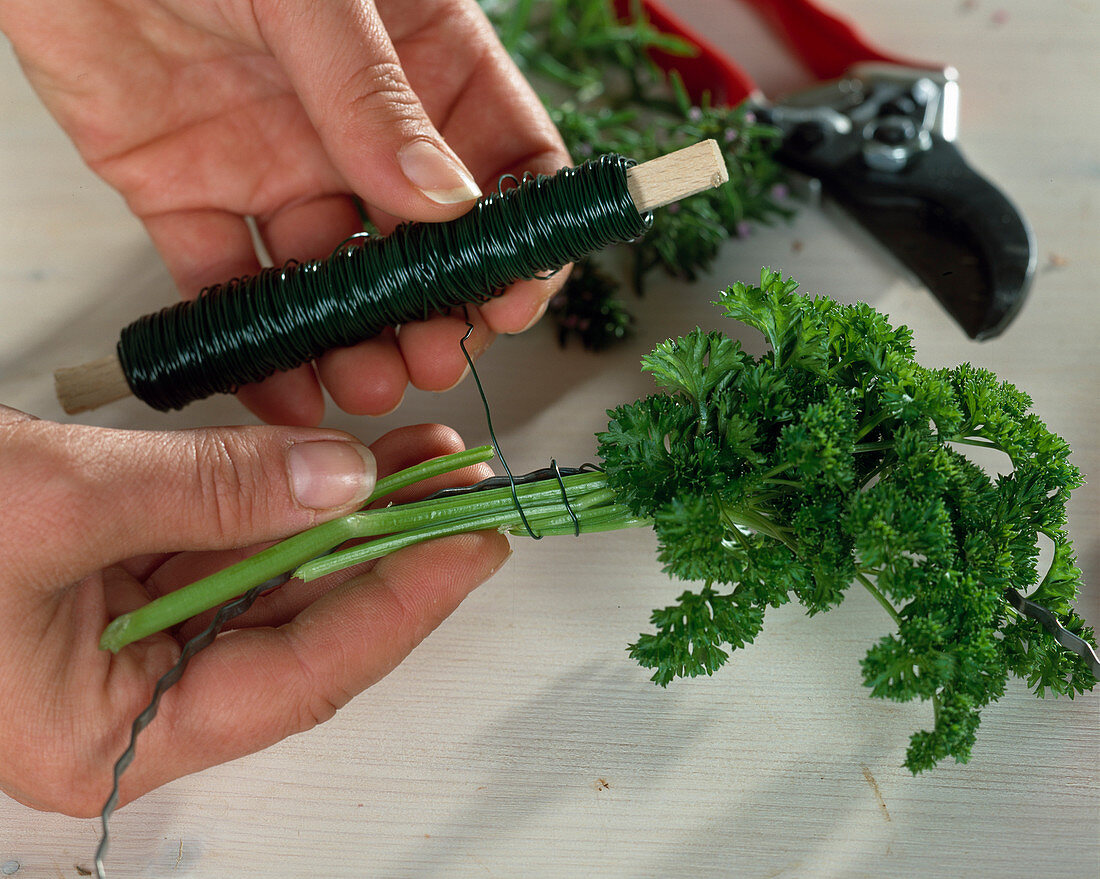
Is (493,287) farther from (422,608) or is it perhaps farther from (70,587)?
(70,587)

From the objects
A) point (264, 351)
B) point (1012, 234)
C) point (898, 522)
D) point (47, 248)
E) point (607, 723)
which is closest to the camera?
point (898, 522)

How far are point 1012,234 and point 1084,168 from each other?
50 centimetres

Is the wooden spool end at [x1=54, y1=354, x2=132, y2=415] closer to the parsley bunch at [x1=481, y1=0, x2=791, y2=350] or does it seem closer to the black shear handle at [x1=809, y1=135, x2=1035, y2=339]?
the parsley bunch at [x1=481, y1=0, x2=791, y2=350]

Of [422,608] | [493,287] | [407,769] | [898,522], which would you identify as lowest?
[407,769]

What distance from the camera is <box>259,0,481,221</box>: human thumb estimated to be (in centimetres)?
131

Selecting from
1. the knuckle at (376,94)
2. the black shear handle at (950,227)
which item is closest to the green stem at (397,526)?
the knuckle at (376,94)

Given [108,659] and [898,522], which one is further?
[108,659]

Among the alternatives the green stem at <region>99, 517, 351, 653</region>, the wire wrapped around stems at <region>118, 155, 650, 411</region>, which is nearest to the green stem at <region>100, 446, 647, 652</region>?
the green stem at <region>99, 517, 351, 653</region>

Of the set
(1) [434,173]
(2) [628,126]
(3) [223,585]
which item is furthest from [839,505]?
(2) [628,126]

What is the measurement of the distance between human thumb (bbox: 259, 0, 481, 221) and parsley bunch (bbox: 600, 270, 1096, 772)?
44 centimetres

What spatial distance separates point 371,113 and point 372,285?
26cm

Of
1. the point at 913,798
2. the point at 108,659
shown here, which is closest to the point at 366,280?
the point at 108,659

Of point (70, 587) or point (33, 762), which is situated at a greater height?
point (70, 587)

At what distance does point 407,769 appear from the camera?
1.27 m
